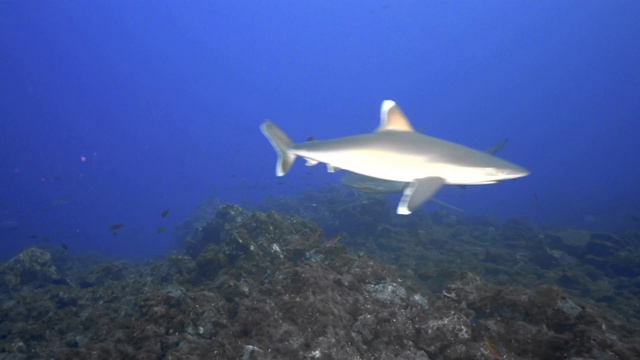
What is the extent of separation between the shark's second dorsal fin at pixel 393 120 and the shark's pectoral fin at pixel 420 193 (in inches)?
40.4

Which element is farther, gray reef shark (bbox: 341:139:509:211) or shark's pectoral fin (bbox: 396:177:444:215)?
gray reef shark (bbox: 341:139:509:211)

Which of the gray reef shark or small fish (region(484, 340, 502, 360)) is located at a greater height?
the gray reef shark

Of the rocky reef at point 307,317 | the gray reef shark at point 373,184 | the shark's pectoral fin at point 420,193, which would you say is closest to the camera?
the rocky reef at point 307,317

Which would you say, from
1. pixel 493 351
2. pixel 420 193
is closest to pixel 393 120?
pixel 420 193

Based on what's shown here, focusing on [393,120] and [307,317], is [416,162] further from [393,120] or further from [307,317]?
[307,317]

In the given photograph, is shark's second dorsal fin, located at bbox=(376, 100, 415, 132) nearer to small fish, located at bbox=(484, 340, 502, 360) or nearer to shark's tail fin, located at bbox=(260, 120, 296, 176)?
shark's tail fin, located at bbox=(260, 120, 296, 176)

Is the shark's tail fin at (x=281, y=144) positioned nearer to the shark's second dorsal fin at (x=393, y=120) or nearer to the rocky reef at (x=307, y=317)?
the shark's second dorsal fin at (x=393, y=120)

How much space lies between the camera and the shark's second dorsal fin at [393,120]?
18.7ft

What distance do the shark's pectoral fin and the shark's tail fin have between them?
7.79 feet

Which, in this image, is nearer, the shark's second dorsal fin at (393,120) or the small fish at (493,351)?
the small fish at (493,351)

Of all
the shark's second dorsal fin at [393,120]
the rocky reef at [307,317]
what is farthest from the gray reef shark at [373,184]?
the shark's second dorsal fin at [393,120]

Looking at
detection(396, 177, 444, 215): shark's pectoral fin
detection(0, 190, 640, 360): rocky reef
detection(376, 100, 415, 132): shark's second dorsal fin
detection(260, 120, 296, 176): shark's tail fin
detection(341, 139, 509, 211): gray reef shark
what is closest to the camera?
detection(0, 190, 640, 360): rocky reef

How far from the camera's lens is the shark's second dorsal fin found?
18.7 feet

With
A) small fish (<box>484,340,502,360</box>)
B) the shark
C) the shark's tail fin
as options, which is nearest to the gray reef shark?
the shark's tail fin
